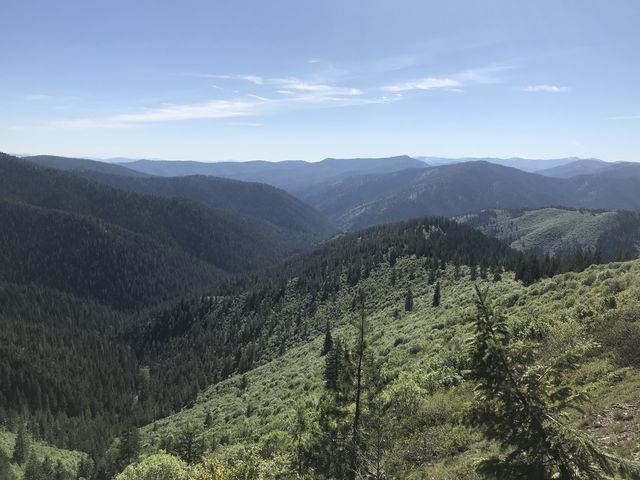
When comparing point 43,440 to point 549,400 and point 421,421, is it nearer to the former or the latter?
point 421,421

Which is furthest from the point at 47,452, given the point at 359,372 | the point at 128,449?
the point at 359,372

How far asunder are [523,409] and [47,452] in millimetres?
146362

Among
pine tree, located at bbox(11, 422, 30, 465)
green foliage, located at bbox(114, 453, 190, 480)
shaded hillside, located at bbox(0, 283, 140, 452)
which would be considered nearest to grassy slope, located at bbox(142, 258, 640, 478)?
green foliage, located at bbox(114, 453, 190, 480)

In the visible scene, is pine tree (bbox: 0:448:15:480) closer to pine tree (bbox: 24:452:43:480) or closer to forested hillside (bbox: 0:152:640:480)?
forested hillside (bbox: 0:152:640:480)

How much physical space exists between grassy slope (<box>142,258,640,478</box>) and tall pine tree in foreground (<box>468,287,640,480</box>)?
78cm

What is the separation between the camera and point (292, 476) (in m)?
26.8

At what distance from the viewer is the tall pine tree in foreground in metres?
10.7

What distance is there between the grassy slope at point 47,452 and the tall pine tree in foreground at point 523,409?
424 feet

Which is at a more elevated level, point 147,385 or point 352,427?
point 352,427

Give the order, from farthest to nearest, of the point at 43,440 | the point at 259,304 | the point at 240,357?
the point at 259,304 → the point at 240,357 → the point at 43,440

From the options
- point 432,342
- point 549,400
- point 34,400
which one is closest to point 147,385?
point 34,400

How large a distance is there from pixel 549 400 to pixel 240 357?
15380 cm

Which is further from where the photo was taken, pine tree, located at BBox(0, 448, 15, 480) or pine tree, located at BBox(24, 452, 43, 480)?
pine tree, located at BBox(24, 452, 43, 480)

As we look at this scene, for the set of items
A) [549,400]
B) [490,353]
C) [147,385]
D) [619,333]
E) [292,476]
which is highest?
[490,353]
